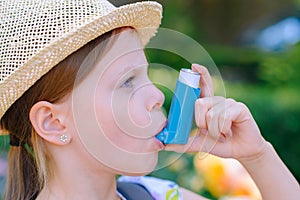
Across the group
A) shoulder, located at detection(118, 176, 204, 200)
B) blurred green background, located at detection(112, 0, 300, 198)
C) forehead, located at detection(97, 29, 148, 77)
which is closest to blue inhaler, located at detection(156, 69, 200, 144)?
forehead, located at detection(97, 29, 148, 77)

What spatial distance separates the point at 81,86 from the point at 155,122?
0.20m

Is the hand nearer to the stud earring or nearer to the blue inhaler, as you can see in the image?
the blue inhaler

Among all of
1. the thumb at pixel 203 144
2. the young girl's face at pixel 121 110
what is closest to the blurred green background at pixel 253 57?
the thumb at pixel 203 144

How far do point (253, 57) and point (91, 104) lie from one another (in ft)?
19.0

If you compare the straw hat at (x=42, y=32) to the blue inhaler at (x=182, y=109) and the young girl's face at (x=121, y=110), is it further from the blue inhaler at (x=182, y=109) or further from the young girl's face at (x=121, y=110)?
the blue inhaler at (x=182, y=109)

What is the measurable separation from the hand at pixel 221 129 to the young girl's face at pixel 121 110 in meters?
0.08

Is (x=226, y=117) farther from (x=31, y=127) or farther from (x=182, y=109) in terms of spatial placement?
(x=31, y=127)

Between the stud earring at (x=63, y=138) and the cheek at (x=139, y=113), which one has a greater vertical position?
the cheek at (x=139, y=113)

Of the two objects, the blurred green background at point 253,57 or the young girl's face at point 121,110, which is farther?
the blurred green background at point 253,57

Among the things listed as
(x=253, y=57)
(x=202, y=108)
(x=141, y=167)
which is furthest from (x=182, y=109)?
(x=253, y=57)

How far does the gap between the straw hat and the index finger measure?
8.2 inches

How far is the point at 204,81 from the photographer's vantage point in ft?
5.02

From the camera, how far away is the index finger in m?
1.51

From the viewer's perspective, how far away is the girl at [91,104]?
140 centimetres
